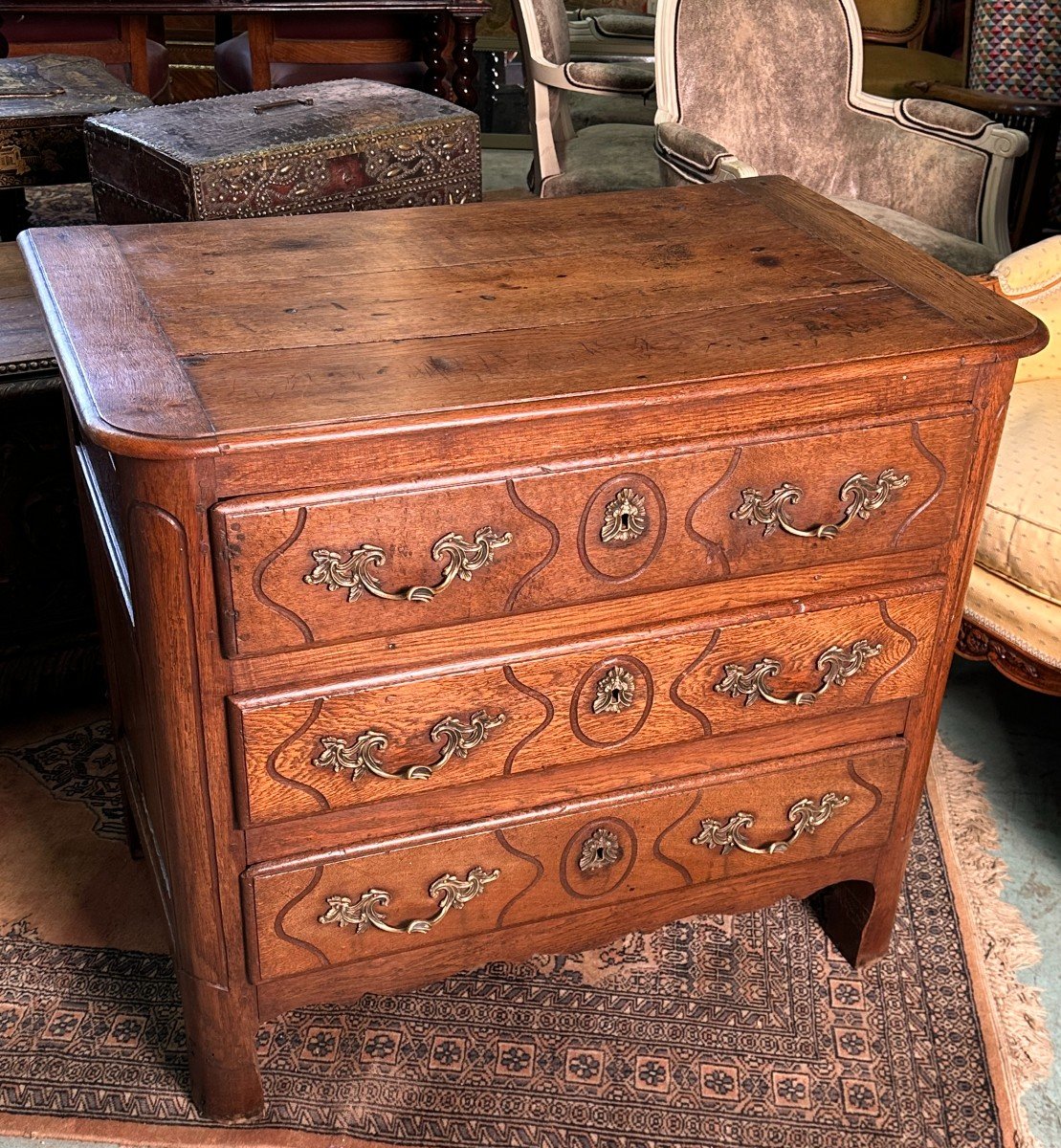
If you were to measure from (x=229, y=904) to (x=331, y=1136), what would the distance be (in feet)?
1.30

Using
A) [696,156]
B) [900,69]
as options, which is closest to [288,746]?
[696,156]

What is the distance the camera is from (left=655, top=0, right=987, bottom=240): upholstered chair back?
3.18 m

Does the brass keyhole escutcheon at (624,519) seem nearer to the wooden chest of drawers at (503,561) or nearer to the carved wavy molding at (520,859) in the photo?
the wooden chest of drawers at (503,561)

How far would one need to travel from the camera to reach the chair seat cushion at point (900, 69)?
437 cm

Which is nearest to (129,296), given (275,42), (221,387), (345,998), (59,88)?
(221,387)

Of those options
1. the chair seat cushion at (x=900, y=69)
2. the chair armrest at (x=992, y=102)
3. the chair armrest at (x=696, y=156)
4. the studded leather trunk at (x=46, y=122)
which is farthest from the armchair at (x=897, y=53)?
the studded leather trunk at (x=46, y=122)

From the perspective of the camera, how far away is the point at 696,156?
291cm

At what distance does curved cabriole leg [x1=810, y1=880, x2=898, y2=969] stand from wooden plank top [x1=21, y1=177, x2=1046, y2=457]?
812 millimetres

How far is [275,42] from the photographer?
4359mm

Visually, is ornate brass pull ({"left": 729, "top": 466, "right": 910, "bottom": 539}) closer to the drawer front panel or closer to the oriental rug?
the drawer front panel

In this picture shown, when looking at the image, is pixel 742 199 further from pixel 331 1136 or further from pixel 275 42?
pixel 275 42

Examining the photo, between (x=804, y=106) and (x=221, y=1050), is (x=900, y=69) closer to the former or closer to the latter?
(x=804, y=106)

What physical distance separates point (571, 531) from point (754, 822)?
21.4 inches

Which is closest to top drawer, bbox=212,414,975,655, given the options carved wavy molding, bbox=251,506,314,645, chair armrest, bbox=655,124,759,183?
carved wavy molding, bbox=251,506,314,645
